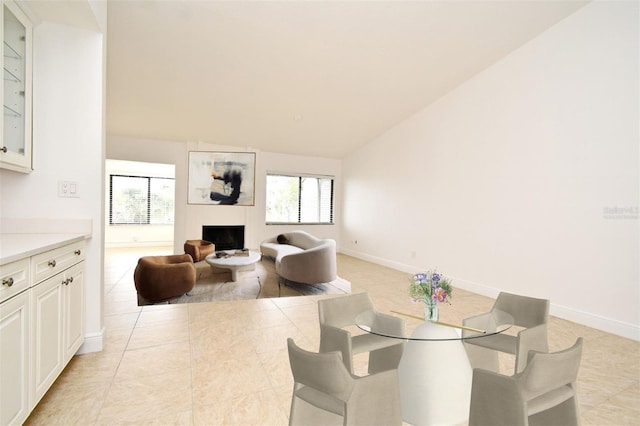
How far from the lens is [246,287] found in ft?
16.1

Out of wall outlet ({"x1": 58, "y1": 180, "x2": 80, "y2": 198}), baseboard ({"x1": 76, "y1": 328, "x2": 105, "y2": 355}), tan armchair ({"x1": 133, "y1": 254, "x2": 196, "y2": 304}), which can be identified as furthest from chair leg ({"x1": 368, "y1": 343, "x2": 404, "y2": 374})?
tan armchair ({"x1": 133, "y1": 254, "x2": 196, "y2": 304})

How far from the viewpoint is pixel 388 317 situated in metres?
1.93

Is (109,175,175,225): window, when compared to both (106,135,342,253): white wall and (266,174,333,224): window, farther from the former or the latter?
(266,174,333,224): window

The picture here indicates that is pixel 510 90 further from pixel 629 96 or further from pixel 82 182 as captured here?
pixel 82 182

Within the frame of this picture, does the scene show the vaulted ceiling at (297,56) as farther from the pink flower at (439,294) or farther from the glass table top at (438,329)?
the glass table top at (438,329)

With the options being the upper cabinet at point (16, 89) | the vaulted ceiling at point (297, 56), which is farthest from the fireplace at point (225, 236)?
the upper cabinet at point (16, 89)

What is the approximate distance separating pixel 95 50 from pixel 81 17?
233 millimetres

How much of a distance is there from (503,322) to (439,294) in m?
0.50

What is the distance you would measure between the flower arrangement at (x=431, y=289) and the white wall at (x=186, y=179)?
6.67 meters

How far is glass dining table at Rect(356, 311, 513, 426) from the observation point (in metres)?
1.69

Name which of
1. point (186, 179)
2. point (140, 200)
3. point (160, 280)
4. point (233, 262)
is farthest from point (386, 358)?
point (140, 200)

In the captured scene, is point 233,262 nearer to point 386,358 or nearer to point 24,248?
point 24,248

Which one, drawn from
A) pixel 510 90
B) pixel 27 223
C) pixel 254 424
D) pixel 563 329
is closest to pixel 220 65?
pixel 27 223

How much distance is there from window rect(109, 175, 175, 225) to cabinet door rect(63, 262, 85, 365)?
790 cm
